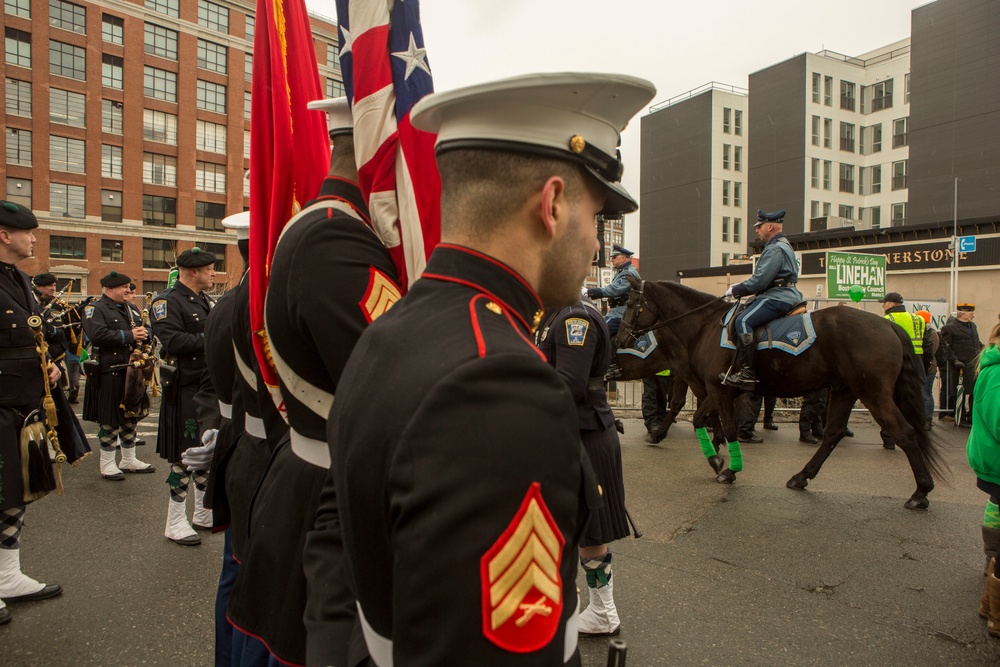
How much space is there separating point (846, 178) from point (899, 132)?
441 cm

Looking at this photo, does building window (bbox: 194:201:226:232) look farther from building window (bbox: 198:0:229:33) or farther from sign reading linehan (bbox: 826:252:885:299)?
sign reading linehan (bbox: 826:252:885:299)

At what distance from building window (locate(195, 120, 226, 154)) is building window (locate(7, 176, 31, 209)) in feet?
37.1

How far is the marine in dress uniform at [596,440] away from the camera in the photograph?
371cm

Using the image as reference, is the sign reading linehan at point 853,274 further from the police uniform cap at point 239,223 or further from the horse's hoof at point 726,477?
the police uniform cap at point 239,223

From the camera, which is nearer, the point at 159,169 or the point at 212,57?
the point at 159,169

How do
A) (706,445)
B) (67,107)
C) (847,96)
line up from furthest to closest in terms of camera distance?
(847,96)
(67,107)
(706,445)

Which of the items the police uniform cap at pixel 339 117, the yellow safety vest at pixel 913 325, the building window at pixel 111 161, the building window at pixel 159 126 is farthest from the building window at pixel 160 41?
the police uniform cap at pixel 339 117

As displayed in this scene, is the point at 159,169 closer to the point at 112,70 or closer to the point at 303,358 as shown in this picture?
the point at 112,70

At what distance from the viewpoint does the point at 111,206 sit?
4700 centimetres

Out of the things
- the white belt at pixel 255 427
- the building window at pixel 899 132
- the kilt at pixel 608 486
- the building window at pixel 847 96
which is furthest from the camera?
the building window at pixel 847 96

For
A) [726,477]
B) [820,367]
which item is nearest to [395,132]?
[726,477]

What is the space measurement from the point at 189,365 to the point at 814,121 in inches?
2001

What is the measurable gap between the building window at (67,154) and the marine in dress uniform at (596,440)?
167 feet

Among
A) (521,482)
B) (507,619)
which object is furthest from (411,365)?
(507,619)
